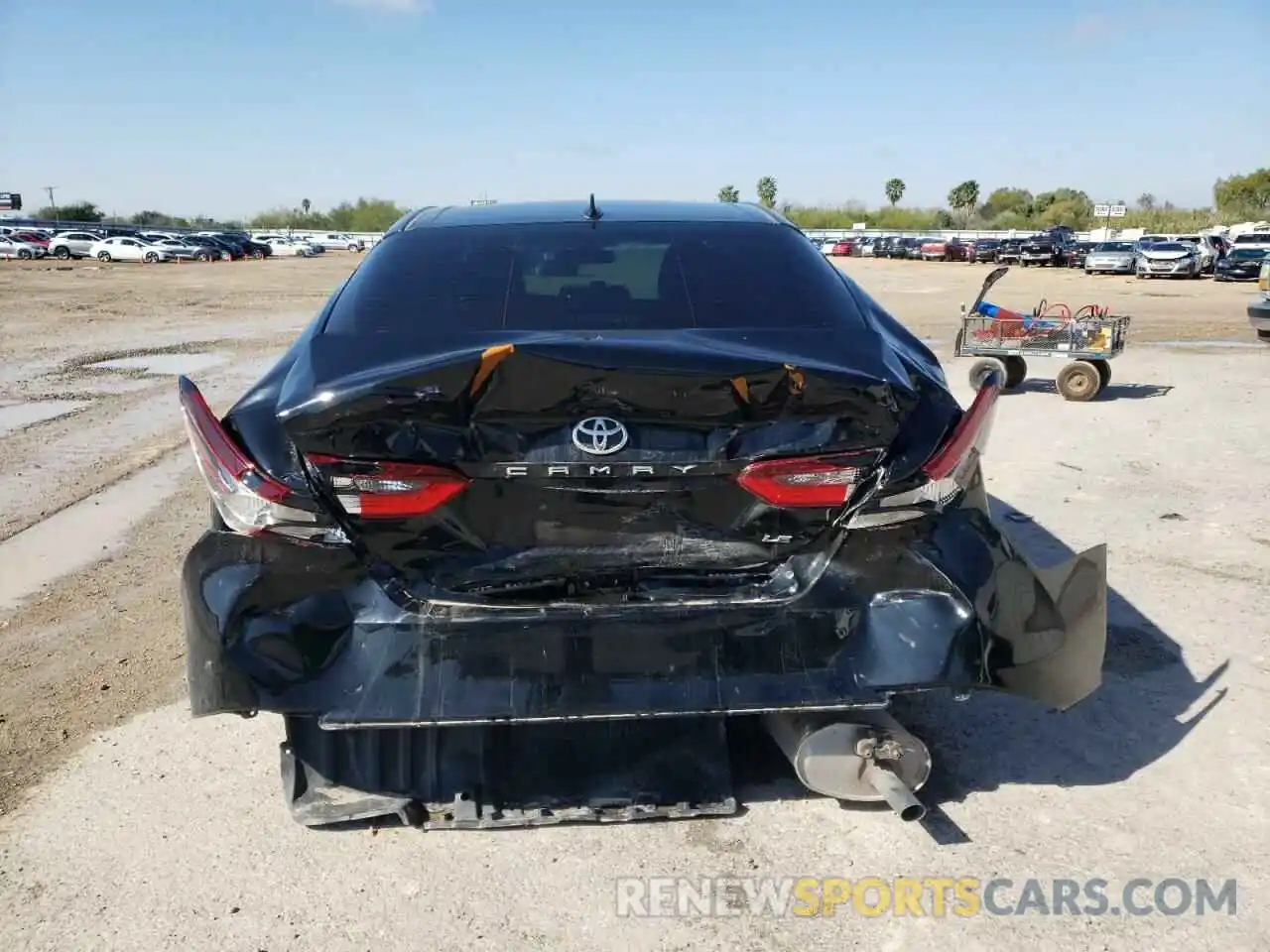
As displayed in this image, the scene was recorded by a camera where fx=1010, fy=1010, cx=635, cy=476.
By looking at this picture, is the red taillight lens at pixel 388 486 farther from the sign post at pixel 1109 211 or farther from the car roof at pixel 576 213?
the sign post at pixel 1109 211

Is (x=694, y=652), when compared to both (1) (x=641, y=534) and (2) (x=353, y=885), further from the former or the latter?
(2) (x=353, y=885)

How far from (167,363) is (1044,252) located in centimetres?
4338

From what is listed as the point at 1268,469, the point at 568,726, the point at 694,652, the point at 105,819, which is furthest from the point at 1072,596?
the point at 1268,469

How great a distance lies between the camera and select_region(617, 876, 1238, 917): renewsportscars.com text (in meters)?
2.56

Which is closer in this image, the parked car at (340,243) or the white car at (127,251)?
the white car at (127,251)

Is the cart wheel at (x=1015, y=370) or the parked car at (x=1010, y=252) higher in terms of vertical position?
the parked car at (x=1010, y=252)

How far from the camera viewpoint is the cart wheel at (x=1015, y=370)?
11.2m

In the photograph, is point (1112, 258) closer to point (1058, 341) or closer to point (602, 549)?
point (1058, 341)

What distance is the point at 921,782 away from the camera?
285 centimetres

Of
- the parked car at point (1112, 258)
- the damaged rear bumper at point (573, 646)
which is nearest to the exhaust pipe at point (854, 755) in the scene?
the damaged rear bumper at point (573, 646)

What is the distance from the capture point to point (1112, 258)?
37594 millimetres

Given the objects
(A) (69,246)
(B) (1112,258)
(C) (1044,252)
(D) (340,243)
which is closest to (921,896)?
(B) (1112,258)

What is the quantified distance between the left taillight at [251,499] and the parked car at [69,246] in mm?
58685

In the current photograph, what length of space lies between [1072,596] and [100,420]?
870 centimetres
